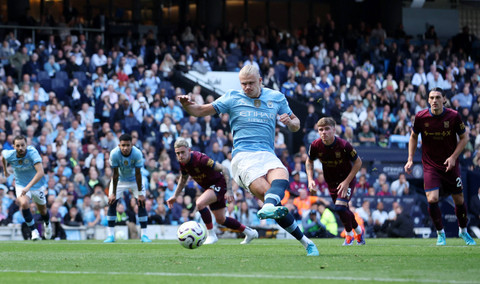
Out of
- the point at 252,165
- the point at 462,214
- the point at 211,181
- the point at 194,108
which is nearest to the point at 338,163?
the point at 462,214

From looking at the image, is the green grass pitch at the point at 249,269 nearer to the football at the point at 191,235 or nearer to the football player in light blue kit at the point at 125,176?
the football at the point at 191,235

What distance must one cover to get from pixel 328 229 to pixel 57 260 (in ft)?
40.8

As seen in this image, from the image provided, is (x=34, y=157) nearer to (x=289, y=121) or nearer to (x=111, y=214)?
(x=111, y=214)

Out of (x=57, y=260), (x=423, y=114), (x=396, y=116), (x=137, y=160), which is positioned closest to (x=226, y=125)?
(x=396, y=116)

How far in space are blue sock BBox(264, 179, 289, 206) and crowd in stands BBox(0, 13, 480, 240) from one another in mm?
12272

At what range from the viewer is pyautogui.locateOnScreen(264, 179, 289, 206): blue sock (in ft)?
31.0

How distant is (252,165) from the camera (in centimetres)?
1009

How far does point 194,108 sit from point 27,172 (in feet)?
30.3

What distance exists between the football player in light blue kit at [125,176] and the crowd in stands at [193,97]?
3660 mm

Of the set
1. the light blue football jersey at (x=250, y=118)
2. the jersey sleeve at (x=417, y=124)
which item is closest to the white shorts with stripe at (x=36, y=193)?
the jersey sleeve at (x=417, y=124)

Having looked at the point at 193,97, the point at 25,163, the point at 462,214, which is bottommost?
the point at 462,214

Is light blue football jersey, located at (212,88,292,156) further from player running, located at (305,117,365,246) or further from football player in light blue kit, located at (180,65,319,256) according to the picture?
player running, located at (305,117,365,246)

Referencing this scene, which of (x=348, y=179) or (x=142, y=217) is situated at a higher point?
(x=348, y=179)

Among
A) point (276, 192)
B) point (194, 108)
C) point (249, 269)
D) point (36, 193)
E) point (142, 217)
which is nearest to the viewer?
point (249, 269)
